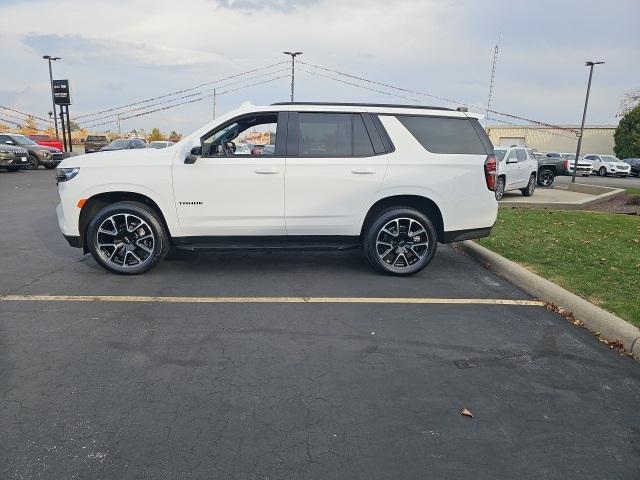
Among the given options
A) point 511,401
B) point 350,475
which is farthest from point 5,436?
point 511,401

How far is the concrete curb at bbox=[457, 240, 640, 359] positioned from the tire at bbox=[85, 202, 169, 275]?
421 cm

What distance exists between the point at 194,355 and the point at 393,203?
321 centimetres

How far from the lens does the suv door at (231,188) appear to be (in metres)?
5.37

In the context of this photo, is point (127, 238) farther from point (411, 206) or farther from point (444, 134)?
point (444, 134)

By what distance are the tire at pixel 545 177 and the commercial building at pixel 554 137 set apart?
3806cm

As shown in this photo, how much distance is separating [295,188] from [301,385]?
280 cm

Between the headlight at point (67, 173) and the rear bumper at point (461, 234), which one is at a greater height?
the headlight at point (67, 173)

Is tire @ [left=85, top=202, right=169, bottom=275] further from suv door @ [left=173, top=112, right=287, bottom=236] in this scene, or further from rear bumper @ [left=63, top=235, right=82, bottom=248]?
suv door @ [left=173, top=112, right=287, bottom=236]

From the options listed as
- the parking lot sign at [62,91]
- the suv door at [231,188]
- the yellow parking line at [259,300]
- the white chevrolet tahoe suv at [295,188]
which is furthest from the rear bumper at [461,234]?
the parking lot sign at [62,91]

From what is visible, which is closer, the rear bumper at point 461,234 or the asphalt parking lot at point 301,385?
the asphalt parking lot at point 301,385

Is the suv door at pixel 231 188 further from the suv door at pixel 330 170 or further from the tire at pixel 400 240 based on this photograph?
the tire at pixel 400 240

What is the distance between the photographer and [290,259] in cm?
658

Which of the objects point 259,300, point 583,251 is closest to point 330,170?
point 259,300

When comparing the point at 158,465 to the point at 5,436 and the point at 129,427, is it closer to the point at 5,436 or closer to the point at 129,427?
the point at 129,427
